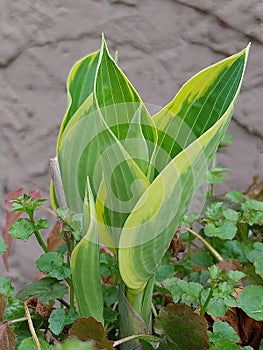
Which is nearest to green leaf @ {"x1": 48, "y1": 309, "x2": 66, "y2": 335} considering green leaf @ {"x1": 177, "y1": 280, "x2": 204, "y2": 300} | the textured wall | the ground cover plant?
the ground cover plant

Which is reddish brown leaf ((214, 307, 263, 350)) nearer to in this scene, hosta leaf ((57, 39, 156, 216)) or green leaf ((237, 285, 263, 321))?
green leaf ((237, 285, 263, 321))

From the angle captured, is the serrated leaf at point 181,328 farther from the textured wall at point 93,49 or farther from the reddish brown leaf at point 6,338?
the textured wall at point 93,49

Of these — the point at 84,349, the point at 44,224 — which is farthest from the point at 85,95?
the point at 84,349

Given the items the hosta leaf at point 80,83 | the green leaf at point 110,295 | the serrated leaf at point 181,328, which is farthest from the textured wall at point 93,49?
the serrated leaf at point 181,328

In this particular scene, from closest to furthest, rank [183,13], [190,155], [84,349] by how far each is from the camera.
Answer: [84,349]
[190,155]
[183,13]

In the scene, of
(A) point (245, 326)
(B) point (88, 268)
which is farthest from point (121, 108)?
(A) point (245, 326)

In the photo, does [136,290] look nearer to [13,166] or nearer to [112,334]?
[112,334]

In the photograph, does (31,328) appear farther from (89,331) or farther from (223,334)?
(223,334)
